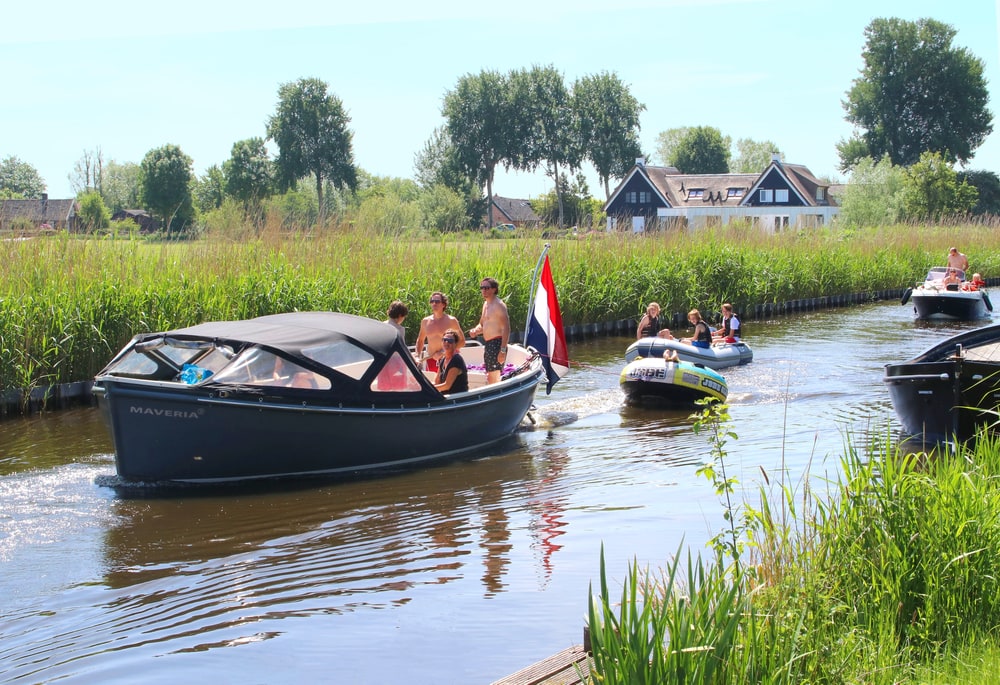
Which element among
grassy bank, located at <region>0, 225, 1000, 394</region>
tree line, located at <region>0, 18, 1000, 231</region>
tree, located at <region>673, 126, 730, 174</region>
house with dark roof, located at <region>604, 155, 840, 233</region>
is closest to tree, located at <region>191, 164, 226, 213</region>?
tree line, located at <region>0, 18, 1000, 231</region>

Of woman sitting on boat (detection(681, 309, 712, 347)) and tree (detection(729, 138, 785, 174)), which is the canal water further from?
tree (detection(729, 138, 785, 174))

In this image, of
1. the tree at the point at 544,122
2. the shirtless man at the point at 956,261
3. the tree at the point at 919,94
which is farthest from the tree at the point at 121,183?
the shirtless man at the point at 956,261

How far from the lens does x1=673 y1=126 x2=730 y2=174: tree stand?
11119 cm

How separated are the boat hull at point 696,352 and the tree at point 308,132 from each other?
6927 cm

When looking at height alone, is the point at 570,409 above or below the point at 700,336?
below

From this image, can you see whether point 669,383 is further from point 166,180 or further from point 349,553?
point 166,180

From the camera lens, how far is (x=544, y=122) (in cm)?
9069

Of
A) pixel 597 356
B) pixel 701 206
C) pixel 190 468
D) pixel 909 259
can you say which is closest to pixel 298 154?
pixel 701 206

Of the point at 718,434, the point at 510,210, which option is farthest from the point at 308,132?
the point at 718,434

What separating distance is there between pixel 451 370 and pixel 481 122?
79.0 metres

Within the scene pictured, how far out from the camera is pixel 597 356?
21938 millimetres

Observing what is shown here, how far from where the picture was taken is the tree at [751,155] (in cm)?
13225

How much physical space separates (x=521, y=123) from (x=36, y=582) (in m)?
85.1

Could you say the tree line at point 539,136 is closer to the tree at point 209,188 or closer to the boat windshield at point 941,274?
the tree at point 209,188
